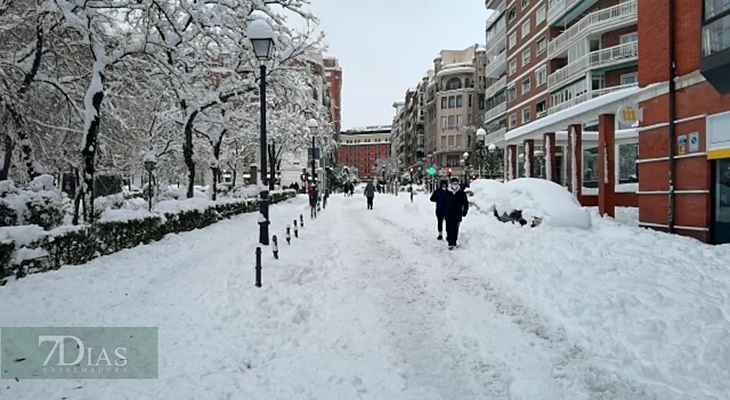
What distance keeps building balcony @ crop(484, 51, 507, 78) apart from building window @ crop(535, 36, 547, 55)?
9.63 meters

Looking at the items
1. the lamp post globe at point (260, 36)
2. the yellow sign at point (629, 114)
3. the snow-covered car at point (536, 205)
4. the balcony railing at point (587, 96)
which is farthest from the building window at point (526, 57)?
the lamp post globe at point (260, 36)

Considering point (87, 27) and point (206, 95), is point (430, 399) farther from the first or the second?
point (206, 95)

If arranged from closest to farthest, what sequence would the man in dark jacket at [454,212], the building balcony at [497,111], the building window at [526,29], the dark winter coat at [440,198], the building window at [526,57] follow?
1. the man in dark jacket at [454,212]
2. the dark winter coat at [440,198]
3. the building window at [526,29]
4. the building window at [526,57]
5. the building balcony at [497,111]

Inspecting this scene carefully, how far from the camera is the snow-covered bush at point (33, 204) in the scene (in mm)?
10562

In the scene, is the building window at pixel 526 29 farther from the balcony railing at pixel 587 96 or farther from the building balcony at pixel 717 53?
the building balcony at pixel 717 53

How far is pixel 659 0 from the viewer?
1505 centimetres

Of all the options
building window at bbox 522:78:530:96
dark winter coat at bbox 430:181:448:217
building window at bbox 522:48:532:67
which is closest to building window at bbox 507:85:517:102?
building window at bbox 522:78:530:96

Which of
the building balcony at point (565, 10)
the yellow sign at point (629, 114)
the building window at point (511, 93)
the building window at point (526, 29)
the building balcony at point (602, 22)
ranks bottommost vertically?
the yellow sign at point (629, 114)

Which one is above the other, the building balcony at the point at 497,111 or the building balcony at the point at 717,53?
the building balcony at the point at 497,111

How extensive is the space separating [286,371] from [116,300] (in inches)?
151

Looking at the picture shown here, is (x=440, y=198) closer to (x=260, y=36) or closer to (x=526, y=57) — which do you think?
(x=260, y=36)

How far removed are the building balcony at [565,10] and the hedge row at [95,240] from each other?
32095mm

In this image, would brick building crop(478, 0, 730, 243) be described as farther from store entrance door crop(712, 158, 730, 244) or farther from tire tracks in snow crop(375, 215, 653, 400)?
tire tracks in snow crop(375, 215, 653, 400)

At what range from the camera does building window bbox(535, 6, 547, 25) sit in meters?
41.9
